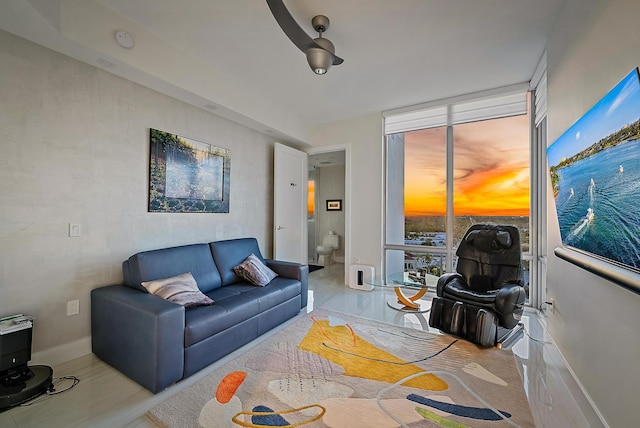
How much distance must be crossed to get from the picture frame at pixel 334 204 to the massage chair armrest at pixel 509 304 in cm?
476

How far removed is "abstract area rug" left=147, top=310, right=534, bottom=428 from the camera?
1.58 m

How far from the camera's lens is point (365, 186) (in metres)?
4.48

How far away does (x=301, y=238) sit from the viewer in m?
4.86

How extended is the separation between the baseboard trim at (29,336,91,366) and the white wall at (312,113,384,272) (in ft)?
11.3

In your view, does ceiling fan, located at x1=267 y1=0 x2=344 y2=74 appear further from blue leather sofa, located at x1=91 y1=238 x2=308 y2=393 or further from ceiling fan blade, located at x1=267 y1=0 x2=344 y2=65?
blue leather sofa, located at x1=91 y1=238 x2=308 y2=393

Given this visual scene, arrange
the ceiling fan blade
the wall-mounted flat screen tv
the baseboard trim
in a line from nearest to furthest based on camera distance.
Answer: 1. the wall-mounted flat screen tv
2. the ceiling fan blade
3. the baseboard trim

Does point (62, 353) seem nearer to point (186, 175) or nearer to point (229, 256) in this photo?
point (229, 256)

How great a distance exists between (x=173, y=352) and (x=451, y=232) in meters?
3.70

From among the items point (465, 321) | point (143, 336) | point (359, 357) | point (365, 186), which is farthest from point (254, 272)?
point (365, 186)

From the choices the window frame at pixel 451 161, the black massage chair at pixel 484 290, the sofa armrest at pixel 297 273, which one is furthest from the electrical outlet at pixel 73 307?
the window frame at pixel 451 161

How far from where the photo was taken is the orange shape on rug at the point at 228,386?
5.73ft

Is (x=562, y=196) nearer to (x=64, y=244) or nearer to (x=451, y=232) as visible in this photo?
(x=451, y=232)

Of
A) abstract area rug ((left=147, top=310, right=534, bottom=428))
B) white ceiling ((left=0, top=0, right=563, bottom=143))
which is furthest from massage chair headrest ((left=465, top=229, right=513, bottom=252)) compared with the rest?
white ceiling ((left=0, top=0, right=563, bottom=143))

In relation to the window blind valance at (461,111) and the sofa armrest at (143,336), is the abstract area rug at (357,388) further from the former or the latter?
the window blind valance at (461,111)
